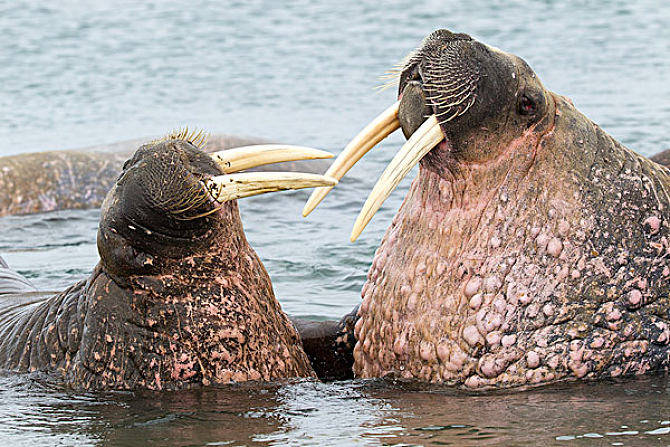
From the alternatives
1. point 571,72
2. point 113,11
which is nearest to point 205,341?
point 571,72

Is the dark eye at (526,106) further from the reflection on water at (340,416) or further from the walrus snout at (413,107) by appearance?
the reflection on water at (340,416)

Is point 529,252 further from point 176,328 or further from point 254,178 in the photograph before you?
point 176,328

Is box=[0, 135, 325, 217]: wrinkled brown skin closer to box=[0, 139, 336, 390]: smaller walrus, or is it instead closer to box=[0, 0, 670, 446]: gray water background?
box=[0, 0, 670, 446]: gray water background

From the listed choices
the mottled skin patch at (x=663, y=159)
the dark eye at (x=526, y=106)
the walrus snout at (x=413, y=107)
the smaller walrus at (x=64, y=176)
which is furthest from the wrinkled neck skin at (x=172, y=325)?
the smaller walrus at (x=64, y=176)

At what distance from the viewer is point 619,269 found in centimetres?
463

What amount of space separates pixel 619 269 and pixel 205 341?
188 centimetres

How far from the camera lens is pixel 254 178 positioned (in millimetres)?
4531

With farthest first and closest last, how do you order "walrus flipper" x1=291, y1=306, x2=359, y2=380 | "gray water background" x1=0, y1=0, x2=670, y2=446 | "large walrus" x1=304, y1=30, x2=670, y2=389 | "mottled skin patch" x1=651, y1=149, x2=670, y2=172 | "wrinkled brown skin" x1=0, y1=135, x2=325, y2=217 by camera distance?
"wrinkled brown skin" x1=0, y1=135, x2=325, y2=217 → "mottled skin patch" x1=651, y1=149, x2=670, y2=172 → "walrus flipper" x1=291, y1=306, x2=359, y2=380 → "large walrus" x1=304, y1=30, x2=670, y2=389 → "gray water background" x1=0, y1=0, x2=670, y2=446

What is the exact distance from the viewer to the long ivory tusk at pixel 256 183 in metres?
4.46

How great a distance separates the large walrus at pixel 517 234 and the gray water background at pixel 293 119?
203 millimetres

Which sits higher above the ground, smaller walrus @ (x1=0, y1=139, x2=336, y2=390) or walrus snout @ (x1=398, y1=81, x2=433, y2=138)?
walrus snout @ (x1=398, y1=81, x2=433, y2=138)

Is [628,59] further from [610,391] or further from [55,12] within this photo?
[610,391]

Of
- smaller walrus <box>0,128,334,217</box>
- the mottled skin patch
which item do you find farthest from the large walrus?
smaller walrus <box>0,128,334,217</box>

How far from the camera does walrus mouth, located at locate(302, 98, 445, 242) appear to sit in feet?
14.4
